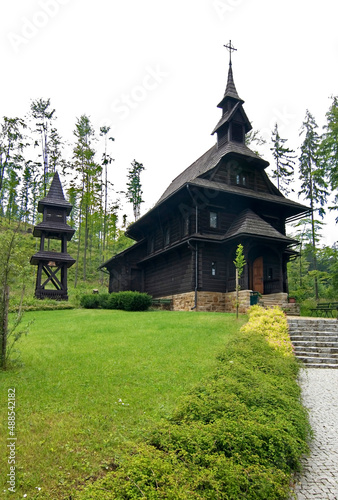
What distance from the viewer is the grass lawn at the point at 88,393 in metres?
3.71

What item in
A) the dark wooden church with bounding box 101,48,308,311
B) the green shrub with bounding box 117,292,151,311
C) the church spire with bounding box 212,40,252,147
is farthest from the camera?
the church spire with bounding box 212,40,252,147

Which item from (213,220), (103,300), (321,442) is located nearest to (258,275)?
(213,220)

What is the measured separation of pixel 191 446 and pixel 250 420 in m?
1.03

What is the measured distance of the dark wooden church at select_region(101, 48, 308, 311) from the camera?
18.5 meters

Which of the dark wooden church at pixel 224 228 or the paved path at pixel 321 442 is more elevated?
the dark wooden church at pixel 224 228

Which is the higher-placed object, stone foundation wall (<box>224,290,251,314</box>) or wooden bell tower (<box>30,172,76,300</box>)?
wooden bell tower (<box>30,172,76,300</box>)

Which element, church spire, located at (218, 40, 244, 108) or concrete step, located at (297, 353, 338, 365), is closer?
concrete step, located at (297, 353, 338, 365)

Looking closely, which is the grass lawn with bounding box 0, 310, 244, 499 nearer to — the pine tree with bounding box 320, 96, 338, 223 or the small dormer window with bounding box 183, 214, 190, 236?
the small dormer window with bounding box 183, 214, 190, 236

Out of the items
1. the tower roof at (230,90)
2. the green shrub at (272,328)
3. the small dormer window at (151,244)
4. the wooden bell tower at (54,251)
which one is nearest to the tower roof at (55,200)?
the wooden bell tower at (54,251)

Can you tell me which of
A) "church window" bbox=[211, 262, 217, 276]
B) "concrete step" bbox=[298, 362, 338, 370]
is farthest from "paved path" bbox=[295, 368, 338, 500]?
"church window" bbox=[211, 262, 217, 276]

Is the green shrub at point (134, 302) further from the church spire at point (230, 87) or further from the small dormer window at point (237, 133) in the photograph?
the church spire at point (230, 87)

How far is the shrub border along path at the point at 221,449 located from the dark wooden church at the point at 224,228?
11.4 metres

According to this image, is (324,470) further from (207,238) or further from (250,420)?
(207,238)

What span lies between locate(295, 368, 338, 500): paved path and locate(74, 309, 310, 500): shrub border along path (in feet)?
0.66
